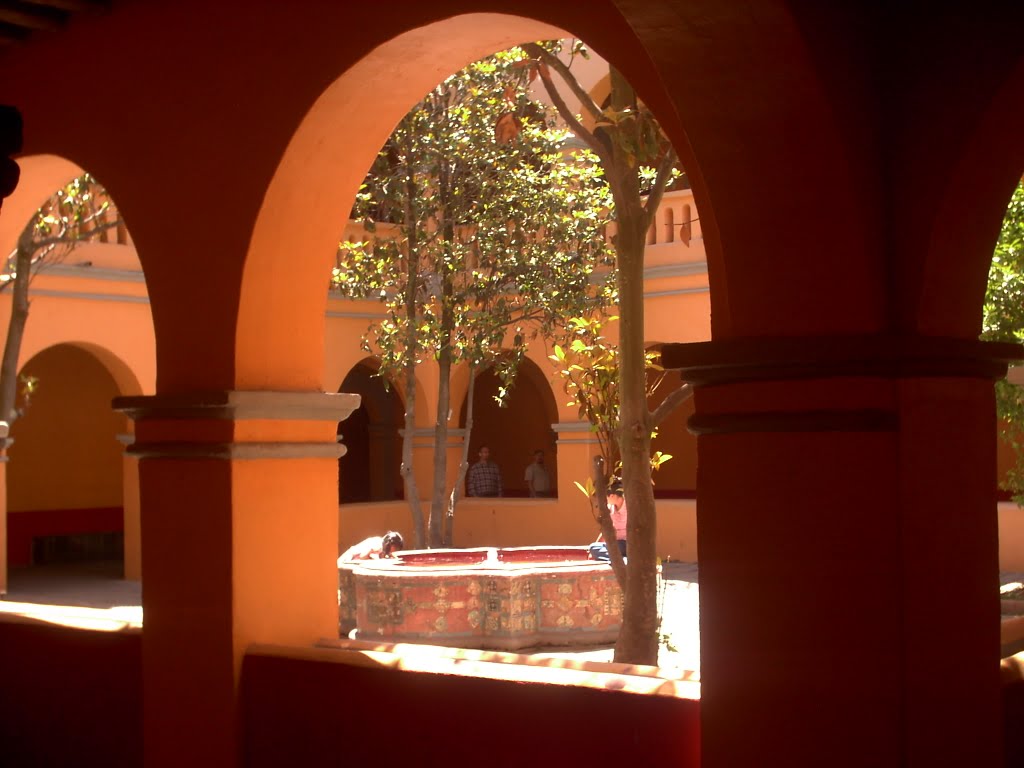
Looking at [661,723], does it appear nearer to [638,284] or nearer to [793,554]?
[793,554]

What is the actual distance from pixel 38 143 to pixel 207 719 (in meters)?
2.81

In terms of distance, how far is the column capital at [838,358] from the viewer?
10.9ft

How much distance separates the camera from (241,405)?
17.4ft

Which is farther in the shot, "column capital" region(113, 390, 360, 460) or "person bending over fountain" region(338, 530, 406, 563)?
"person bending over fountain" region(338, 530, 406, 563)

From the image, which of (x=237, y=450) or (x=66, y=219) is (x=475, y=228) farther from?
(x=237, y=450)

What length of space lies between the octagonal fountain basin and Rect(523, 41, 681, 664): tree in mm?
4420

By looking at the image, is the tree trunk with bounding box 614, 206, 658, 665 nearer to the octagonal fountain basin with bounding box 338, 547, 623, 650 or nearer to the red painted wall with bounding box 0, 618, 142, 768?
the red painted wall with bounding box 0, 618, 142, 768

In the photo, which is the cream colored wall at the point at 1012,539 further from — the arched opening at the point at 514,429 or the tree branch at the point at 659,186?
the tree branch at the point at 659,186

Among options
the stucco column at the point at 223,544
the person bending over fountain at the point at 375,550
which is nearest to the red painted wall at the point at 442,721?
the stucco column at the point at 223,544

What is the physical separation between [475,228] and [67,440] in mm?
8108

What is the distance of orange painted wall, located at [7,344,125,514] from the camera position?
1823 centimetres

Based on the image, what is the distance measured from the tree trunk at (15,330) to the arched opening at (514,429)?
906 centimetres

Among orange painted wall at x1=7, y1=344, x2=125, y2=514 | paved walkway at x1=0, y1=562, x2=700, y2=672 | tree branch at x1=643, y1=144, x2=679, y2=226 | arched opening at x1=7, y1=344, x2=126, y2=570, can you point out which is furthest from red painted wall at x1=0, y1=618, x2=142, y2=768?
orange painted wall at x1=7, y1=344, x2=125, y2=514

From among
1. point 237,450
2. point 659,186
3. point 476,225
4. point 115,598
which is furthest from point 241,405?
point 115,598
